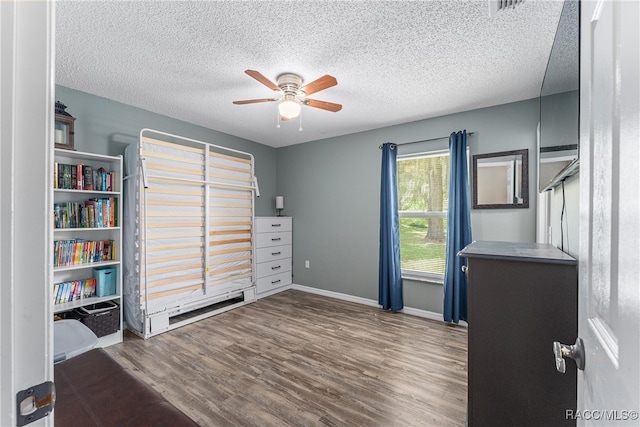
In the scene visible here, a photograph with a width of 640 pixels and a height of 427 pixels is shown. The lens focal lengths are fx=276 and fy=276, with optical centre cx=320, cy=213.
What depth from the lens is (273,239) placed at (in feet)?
14.1

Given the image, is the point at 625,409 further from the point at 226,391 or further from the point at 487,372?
the point at 226,391

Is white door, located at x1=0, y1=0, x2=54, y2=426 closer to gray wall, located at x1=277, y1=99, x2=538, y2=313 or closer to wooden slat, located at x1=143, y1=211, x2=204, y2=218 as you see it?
wooden slat, located at x1=143, y1=211, x2=204, y2=218

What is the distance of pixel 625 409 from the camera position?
408mm

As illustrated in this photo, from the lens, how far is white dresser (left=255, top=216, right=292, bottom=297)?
160 inches

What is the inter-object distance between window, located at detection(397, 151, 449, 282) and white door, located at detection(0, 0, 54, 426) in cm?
346

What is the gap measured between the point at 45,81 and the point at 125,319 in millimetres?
3273

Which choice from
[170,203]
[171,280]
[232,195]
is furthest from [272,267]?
[170,203]

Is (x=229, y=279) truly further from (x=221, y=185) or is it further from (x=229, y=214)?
(x=221, y=185)

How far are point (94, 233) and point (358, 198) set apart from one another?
3.09 m

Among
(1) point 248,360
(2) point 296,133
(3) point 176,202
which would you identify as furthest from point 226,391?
(2) point 296,133

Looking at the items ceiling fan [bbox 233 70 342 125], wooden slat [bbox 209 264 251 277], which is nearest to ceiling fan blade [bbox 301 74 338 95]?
ceiling fan [bbox 233 70 342 125]

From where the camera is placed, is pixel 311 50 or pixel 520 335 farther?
pixel 311 50

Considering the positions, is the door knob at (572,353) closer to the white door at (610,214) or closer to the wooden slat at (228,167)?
the white door at (610,214)

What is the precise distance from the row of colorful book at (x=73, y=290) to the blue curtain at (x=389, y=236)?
3.12 metres
